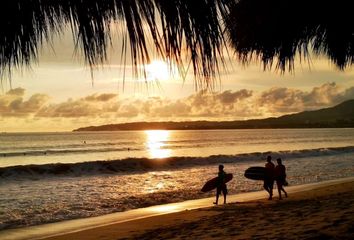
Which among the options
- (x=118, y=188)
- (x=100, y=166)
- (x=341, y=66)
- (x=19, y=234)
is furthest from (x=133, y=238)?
(x=100, y=166)

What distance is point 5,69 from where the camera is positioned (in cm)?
119

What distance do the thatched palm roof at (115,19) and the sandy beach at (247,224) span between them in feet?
20.6

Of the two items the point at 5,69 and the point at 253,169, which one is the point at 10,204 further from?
the point at 5,69

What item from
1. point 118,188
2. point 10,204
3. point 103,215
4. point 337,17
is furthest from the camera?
point 118,188

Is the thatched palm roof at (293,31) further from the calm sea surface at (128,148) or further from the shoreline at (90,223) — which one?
the calm sea surface at (128,148)

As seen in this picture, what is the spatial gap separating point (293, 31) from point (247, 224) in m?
7.61

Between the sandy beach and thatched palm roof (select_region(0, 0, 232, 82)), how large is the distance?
6.29 m

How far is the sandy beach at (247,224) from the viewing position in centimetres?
805

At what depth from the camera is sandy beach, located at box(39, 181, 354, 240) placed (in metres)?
8.05

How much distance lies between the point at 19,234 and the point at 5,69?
37.3ft

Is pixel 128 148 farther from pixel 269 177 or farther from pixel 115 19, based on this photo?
pixel 115 19

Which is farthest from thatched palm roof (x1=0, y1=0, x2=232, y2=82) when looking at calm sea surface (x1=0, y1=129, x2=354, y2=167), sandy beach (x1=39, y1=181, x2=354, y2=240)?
calm sea surface (x1=0, y1=129, x2=354, y2=167)

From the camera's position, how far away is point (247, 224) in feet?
32.8

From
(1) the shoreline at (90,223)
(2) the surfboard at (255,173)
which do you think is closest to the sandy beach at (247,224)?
Answer: (1) the shoreline at (90,223)
